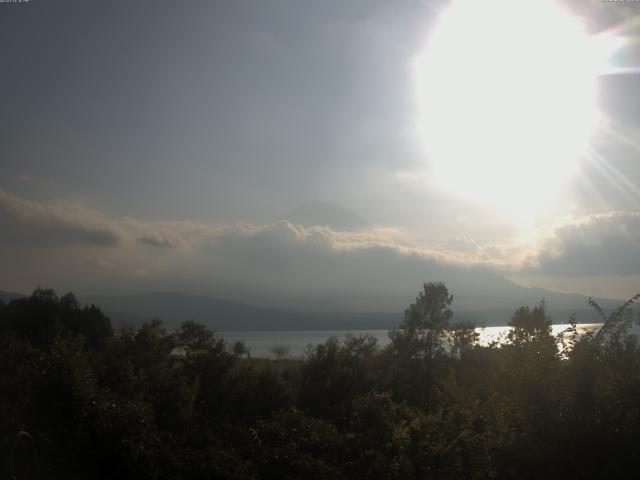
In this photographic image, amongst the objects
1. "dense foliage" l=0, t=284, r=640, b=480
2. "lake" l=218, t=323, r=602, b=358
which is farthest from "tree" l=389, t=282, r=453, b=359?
"dense foliage" l=0, t=284, r=640, b=480

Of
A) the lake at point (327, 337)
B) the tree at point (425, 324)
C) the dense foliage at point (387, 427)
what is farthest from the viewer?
the tree at point (425, 324)

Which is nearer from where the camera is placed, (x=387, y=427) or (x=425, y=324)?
(x=387, y=427)

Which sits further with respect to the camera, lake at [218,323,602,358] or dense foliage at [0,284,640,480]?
lake at [218,323,602,358]

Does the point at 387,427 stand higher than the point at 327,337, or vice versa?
the point at 327,337

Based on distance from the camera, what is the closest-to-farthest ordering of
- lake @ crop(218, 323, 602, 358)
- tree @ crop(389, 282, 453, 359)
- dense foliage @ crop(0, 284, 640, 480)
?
dense foliage @ crop(0, 284, 640, 480) < lake @ crop(218, 323, 602, 358) < tree @ crop(389, 282, 453, 359)

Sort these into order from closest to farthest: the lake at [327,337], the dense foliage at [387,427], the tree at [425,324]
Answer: the dense foliage at [387,427] < the lake at [327,337] < the tree at [425,324]

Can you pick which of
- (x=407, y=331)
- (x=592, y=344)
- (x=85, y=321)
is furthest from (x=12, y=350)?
(x=85, y=321)

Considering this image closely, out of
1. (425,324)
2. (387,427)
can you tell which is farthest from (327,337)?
(387,427)

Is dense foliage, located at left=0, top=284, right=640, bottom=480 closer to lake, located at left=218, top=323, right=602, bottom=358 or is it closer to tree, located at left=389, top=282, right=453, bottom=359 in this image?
lake, located at left=218, top=323, right=602, bottom=358

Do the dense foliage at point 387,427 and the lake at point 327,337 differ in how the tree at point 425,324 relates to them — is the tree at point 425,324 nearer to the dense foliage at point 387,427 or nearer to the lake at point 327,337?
the lake at point 327,337

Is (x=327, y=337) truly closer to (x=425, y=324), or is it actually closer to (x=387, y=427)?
(x=425, y=324)

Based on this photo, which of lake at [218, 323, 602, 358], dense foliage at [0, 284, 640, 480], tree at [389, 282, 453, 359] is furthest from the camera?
tree at [389, 282, 453, 359]

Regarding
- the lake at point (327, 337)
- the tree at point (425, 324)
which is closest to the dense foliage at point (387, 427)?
the lake at point (327, 337)

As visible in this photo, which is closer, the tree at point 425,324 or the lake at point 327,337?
the lake at point 327,337
